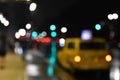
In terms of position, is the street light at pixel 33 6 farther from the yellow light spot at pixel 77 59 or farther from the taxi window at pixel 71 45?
the taxi window at pixel 71 45

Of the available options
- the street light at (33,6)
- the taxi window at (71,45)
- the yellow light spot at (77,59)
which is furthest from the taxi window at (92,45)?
the street light at (33,6)

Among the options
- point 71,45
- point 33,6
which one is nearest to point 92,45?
point 71,45

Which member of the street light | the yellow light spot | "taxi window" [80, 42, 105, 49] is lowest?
the street light

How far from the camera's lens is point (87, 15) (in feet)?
18.2

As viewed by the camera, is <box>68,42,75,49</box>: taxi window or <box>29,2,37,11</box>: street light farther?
<box>68,42,75,49</box>: taxi window

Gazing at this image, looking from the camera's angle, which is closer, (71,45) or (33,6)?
(33,6)

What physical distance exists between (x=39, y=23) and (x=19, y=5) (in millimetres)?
299

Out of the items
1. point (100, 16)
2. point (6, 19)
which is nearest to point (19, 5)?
point (6, 19)

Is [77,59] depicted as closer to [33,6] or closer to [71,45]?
[71,45]

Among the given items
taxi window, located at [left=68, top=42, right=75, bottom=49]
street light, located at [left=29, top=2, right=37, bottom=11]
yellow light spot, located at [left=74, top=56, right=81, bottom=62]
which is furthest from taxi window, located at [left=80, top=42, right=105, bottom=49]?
street light, located at [left=29, top=2, right=37, bottom=11]

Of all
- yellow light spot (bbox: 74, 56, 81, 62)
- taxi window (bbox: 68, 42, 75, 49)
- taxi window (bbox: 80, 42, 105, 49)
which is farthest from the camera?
taxi window (bbox: 68, 42, 75, 49)

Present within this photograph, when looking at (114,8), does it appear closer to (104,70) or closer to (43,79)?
(43,79)

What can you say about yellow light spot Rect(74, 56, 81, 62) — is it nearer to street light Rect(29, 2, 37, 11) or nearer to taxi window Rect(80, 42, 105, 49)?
taxi window Rect(80, 42, 105, 49)

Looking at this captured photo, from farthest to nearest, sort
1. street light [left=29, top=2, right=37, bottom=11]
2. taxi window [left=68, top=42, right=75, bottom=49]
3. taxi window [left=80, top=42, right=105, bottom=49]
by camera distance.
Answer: taxi window [left=68, top=42, right=75, bottom=49]
taxi window [left=80, top=42, right=105, bottom=49]
street light [left=29, top=2, right=37, bottom=11]
